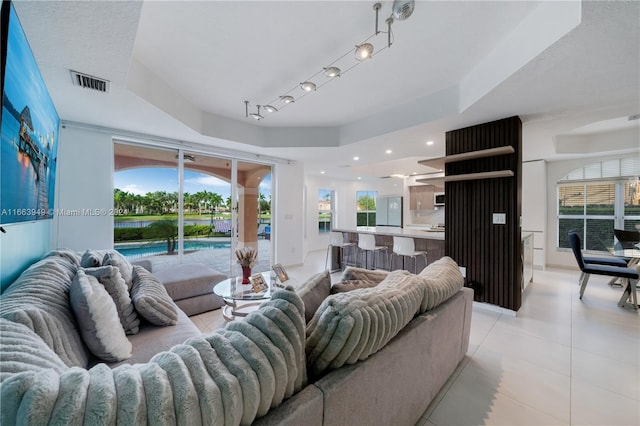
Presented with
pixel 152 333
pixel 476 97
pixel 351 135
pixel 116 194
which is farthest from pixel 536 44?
pixel 116 194

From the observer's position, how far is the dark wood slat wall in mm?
3098

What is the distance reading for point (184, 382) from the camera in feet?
2.21

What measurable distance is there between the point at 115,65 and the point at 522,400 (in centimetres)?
402

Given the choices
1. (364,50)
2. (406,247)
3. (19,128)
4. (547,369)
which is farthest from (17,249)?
(406,247)

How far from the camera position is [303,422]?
2.65 ft

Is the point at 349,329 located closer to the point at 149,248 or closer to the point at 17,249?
the point at 17,249

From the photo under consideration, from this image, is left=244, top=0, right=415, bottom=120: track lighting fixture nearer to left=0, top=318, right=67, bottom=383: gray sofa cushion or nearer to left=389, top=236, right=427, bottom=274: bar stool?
left=0, top=318, right=67, bottom=383: gray sofa cushion

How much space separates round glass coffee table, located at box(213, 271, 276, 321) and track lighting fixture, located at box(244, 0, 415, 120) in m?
2.29

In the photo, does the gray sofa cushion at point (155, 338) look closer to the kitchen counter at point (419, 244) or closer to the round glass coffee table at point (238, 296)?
the round glass coffee table at point (238, 296)

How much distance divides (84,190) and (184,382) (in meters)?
4.07

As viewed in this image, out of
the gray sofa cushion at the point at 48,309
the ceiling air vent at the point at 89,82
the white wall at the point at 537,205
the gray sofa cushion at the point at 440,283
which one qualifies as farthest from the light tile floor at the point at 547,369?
the ceiling air vent at the point at 89,82

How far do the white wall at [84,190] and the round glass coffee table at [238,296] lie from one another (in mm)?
2320

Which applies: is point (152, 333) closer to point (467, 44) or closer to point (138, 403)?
point (138, 403)

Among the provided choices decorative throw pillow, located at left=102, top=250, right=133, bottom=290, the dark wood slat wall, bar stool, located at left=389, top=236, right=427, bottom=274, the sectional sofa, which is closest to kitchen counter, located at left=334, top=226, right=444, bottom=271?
bar stool, located at left=389, top=236, right=427, bottom=274
